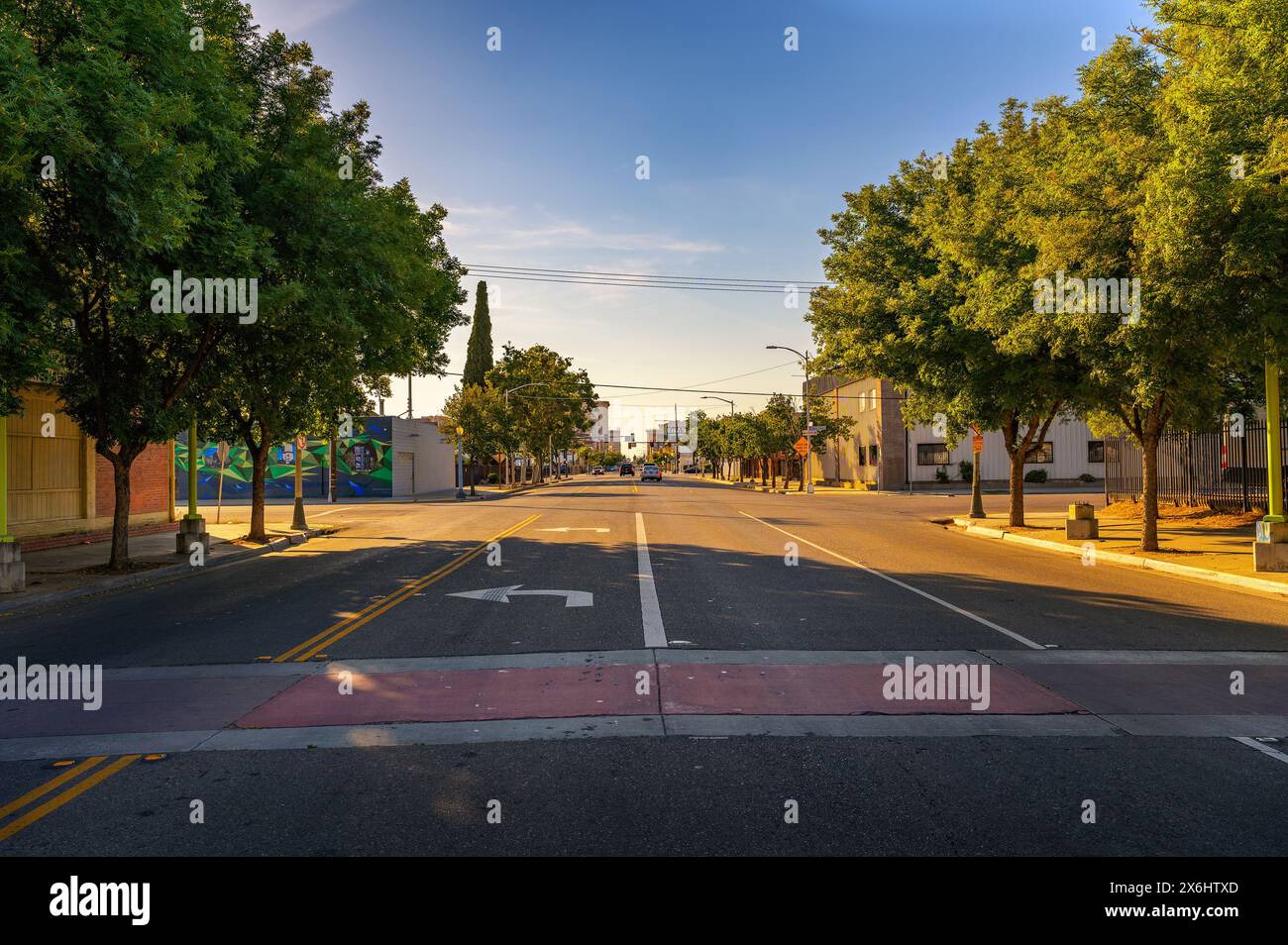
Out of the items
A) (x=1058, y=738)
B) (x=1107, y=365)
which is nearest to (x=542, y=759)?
(x=1058, y=738)

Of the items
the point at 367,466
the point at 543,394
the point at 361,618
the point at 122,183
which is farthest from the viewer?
the point at 543,394

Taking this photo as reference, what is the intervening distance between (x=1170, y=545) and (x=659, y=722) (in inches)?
652

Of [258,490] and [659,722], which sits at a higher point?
[258,490]

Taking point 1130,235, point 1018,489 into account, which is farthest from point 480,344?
point 1130,235

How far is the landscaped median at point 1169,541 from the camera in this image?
46.5ft

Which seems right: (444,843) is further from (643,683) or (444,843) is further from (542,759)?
(643,683)

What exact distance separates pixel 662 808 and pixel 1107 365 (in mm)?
14535

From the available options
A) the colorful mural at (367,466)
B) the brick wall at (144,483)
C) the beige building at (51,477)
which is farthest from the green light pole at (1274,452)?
the colorful mural at (367,466)

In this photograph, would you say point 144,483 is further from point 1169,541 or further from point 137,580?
point 1169,541

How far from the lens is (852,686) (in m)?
7.27

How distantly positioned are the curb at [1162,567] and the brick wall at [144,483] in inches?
955

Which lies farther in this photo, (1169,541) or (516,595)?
(1169,541)

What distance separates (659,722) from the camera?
6223 millimetres

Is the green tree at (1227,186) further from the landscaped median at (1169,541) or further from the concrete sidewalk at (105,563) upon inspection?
the concrete sidewalk at (105,563)
